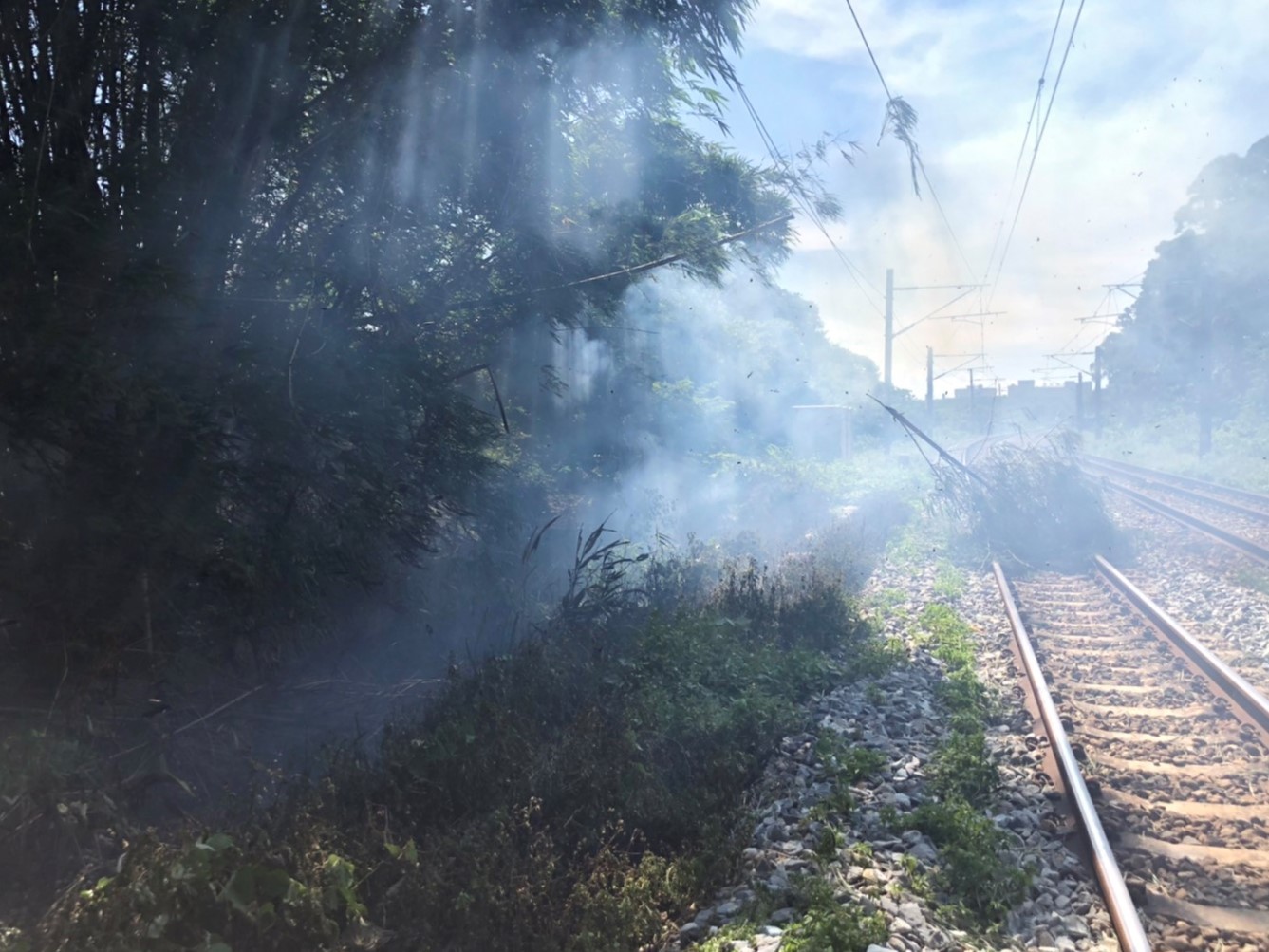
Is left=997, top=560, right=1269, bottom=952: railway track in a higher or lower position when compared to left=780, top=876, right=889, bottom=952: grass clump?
lower

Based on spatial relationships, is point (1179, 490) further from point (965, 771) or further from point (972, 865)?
point (972, 865)

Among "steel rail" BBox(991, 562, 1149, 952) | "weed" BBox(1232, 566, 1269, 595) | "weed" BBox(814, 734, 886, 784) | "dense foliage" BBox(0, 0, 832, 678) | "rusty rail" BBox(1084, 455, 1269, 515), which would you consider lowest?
"weed" BBox(814, 734, 886, 784)

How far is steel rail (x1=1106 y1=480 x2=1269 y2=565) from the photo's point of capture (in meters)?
16.2

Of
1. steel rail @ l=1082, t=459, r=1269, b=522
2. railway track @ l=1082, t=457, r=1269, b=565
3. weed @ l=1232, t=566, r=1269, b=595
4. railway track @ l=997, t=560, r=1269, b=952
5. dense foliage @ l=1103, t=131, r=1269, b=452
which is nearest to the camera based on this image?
railway track @ l=997, t=560, r=1269, b=952

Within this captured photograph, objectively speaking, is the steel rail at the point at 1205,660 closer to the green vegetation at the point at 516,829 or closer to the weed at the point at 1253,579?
the weed at the point at 1253,579

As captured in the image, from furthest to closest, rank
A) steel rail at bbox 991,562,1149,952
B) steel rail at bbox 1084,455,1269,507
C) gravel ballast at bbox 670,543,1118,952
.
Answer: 1. steel rail at bbox 1084,455,1269,507
2. gravel ballast at bbox 670,543,1118,952
3. steel rail at bbox 991,562,1149,952

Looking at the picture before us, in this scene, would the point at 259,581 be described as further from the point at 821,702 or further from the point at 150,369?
the point at 821,702

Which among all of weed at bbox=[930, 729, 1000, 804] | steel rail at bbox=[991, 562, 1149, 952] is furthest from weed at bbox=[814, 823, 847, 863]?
steel rail at bbox=[991, 562, 1149, 952]

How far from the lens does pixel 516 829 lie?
5203mm

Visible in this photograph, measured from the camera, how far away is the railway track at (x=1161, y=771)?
15.9ft

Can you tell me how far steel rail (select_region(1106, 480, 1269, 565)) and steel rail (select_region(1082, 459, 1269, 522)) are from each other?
114 cm

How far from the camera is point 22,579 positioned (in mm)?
5254

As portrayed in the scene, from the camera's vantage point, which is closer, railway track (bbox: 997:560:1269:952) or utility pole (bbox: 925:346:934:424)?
railway track (bbox: 997:560:1269:952)

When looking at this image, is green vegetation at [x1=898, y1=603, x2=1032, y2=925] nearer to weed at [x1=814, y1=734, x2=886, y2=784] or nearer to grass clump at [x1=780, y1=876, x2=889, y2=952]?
weed at [x1=814, y1=734, x2=886, y2=784]
